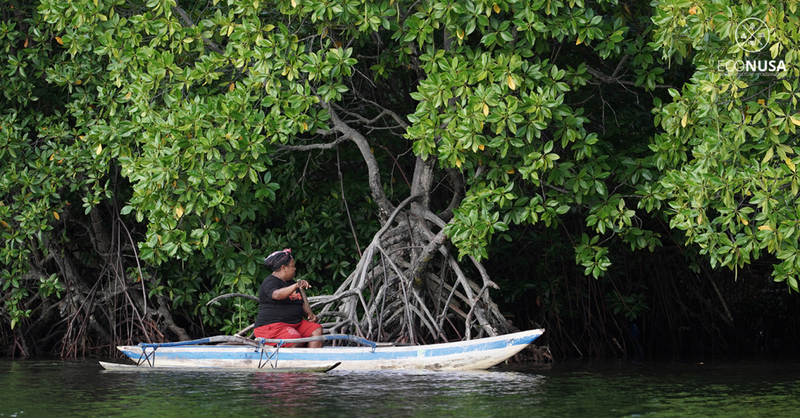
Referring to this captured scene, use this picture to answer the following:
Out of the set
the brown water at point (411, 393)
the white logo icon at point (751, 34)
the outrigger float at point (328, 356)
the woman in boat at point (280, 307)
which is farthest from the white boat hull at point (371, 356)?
the white logo icon at point (751, 34)

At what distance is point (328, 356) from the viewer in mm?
7367

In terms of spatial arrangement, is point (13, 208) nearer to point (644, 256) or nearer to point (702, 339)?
point (644, 256)

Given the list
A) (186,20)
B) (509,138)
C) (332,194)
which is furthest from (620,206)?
(186,20)

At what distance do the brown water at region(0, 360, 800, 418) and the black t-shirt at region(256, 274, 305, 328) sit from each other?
2.10 ft

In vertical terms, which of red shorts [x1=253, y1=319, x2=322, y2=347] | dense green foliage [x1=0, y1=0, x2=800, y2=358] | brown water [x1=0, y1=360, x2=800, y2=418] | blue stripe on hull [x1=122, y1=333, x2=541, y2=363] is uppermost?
dense green foliage [x1=0, y1=0, x2=800, y2=358]

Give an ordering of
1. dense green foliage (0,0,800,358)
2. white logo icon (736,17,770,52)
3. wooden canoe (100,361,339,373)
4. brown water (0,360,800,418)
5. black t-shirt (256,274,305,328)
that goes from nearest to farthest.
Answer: brown water (0,360,800,418) → white logo icon (736,17,770,52) → dense green foliage (0,0,800,358) → wooden canoe (100,361,339,373) → black t-shirt (256,274,305,328)

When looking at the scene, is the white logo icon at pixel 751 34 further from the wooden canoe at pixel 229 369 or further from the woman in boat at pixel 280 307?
the woman in boat at pixel 280 307

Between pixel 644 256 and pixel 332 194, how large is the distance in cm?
370

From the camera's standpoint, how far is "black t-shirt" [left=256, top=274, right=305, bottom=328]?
772 cm

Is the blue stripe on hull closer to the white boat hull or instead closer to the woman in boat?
the white boat hull

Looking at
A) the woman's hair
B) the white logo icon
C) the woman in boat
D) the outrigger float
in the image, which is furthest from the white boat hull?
the white logo icon

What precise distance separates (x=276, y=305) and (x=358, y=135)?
181cm

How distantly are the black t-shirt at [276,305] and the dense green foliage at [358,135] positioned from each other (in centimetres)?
61

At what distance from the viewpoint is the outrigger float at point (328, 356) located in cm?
711
